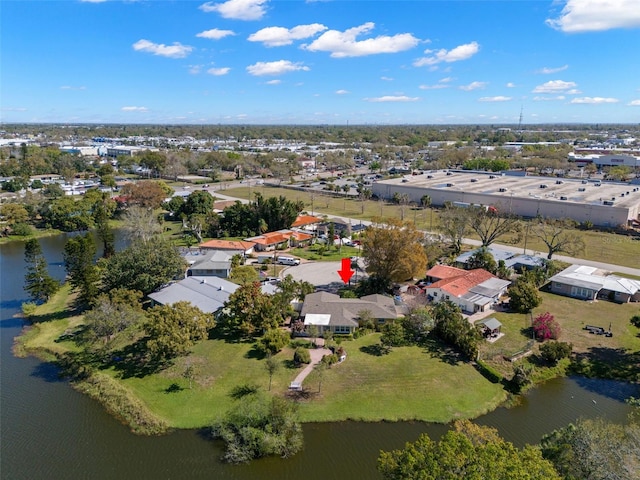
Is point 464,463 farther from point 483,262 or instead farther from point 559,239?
point 559,239

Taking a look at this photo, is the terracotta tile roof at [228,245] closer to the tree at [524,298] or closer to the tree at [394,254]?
the tree at [394,254]

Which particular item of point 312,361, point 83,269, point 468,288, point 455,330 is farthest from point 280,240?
point 455,330

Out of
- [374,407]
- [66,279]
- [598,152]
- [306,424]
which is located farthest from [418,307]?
[598,152]

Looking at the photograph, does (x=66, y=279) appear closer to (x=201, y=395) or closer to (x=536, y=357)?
(x=201, y=395)

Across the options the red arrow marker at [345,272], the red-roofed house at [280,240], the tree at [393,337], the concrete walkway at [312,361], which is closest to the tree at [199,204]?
the red-roofed house at [280,240]

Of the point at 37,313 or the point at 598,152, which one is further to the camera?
the point at 598,152
